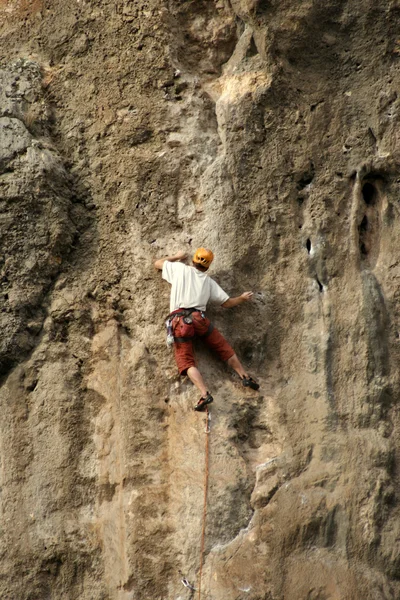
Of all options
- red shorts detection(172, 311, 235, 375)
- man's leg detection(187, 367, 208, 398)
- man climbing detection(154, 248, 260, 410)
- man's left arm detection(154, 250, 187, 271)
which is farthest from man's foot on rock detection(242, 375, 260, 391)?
man's left arm detection(154, 250, 187, 271)

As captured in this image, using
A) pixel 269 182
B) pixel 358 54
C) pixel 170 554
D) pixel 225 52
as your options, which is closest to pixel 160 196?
pixel 269 182

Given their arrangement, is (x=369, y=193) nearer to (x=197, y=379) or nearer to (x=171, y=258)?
A: (x=171, y=258)

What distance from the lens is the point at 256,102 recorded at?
834cm

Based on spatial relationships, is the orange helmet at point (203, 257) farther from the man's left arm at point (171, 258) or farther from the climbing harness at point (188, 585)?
the climbing harness at point (188, 585)

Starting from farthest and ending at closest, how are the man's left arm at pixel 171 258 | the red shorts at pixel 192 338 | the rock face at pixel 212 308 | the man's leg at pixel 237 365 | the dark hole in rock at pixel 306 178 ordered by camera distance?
the dark hole in rock at pixel 306 178 < the man's left arm at pixel 171 258 < the man's leg at pixel 237 365 < the red shorts at pixel 192 338 < the rock face at pixel 212 308

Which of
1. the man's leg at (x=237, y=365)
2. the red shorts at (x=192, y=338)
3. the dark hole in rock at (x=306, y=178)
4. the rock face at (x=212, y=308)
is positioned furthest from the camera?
the dark hole in rock at (x=306, y=178)

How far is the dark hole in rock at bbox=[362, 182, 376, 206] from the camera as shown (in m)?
8.34

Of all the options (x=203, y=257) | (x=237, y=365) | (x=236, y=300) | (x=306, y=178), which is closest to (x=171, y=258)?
(x=203, y=257)

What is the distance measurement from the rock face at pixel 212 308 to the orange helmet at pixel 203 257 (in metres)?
0.27

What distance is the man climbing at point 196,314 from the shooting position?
7781 millimetres

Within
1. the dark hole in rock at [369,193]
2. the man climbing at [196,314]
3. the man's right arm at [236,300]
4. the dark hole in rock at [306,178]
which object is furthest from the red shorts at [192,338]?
the dark hole in rock at [369,193]

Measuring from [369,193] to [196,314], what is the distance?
6.33 ft

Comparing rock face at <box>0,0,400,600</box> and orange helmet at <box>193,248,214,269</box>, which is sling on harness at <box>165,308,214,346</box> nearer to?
rock face at <box>0,0,400,600</box>

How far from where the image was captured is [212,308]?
8.07m
